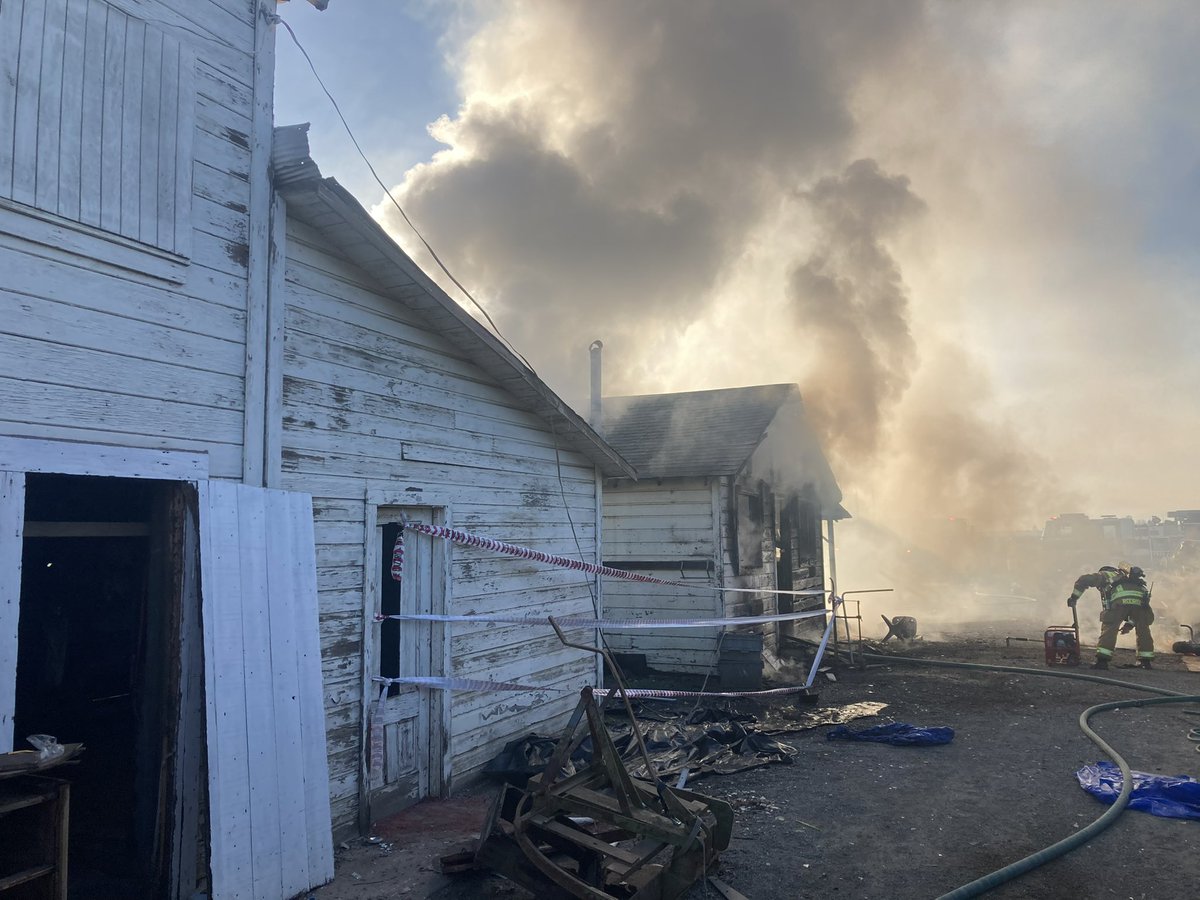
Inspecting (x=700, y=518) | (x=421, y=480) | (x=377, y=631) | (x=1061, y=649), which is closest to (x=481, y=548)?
(x=421, y=480)

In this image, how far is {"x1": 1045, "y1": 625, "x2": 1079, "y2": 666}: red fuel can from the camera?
13.2 m

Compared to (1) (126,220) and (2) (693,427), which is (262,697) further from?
(2) (693,427)

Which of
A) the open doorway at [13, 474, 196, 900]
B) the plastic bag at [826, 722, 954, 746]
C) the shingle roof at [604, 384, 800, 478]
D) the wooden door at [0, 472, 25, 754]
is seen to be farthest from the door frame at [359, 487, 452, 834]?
the shingle roof at [604, 384, 800, 478]

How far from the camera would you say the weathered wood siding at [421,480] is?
5500 millimetres

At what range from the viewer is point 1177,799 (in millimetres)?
6145

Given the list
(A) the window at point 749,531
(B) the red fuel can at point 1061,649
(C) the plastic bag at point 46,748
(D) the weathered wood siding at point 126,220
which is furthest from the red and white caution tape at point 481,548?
(B) the red fuel can at point 1061,649

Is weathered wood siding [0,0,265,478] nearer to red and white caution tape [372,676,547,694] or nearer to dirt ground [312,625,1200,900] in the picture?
red and white caution tape [372,676,547,694]

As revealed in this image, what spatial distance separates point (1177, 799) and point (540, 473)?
22.0 ft

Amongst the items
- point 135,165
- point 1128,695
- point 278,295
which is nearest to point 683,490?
point 1128,695

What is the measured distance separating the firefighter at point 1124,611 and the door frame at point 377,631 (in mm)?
12045

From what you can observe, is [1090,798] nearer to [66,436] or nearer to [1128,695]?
[1128,695]

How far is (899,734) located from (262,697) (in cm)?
732

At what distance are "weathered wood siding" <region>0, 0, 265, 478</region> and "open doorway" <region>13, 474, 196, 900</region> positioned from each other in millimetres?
648

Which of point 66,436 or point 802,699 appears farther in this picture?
point 802,699
